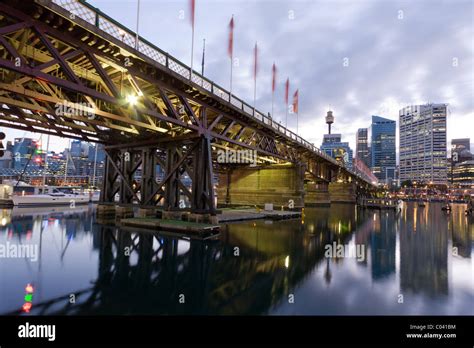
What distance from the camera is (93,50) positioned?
13023mm

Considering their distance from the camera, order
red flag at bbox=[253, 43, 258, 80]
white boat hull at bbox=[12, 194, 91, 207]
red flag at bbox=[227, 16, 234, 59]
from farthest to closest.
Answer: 1. white boat hull at bbox=[12, 194, 91, 207]
2. red flag at bbox=[253, 43, 258, 80]
3. red flag at bbox=[227, 16, 234, 59]

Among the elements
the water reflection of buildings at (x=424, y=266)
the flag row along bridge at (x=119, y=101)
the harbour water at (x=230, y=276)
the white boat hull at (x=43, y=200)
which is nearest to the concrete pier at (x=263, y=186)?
the flag row along bridge at (x=119, y=101)

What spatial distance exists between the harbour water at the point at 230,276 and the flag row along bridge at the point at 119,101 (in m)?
6.76

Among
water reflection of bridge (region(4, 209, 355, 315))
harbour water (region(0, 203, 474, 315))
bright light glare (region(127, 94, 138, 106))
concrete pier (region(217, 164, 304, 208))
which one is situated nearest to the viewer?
water reflection of bridge (region(4, 209, 355, 315))

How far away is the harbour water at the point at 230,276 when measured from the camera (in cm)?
763

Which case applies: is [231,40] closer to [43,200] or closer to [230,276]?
[230,276]

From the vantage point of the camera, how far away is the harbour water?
7633 mm

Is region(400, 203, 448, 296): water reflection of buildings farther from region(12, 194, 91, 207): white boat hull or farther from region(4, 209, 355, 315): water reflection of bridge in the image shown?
region(12, 194, 91, 207): white boat hull

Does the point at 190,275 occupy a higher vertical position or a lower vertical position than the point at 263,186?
lower

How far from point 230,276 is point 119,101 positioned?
35.6 feet

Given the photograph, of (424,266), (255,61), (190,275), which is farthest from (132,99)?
(255,61)

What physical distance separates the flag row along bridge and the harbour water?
22.2 feet

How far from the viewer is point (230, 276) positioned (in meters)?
10.4

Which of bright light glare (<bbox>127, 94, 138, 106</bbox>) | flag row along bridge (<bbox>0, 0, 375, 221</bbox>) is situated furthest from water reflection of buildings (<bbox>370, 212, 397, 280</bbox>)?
bright light glare (<bbox>127, 94, 138, 106</bbox>)
